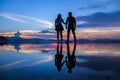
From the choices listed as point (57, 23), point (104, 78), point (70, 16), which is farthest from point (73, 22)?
point (104, 78)

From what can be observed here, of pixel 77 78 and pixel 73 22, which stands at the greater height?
pixel 73 22

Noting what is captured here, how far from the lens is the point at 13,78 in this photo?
377 centimetres

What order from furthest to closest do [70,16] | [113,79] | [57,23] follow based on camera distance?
[57,23] < [70,16] < [113,79]

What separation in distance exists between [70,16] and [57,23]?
1.74 m

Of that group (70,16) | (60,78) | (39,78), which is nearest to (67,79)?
(60,78)

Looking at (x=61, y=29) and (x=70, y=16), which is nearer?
(x=70, y=16)

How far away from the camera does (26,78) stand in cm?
372

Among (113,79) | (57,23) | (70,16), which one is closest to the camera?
(113,79)

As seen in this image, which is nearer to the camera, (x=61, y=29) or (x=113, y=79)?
(x=113, y=79)

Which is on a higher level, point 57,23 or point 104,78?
point 57,23

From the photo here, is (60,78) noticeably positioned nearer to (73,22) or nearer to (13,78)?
(13,78)

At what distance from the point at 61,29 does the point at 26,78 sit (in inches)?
562

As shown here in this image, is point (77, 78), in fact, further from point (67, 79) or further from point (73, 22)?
point (73, 22)

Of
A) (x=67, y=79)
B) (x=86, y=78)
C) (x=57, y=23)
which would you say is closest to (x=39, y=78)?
(x=67, y=79)
